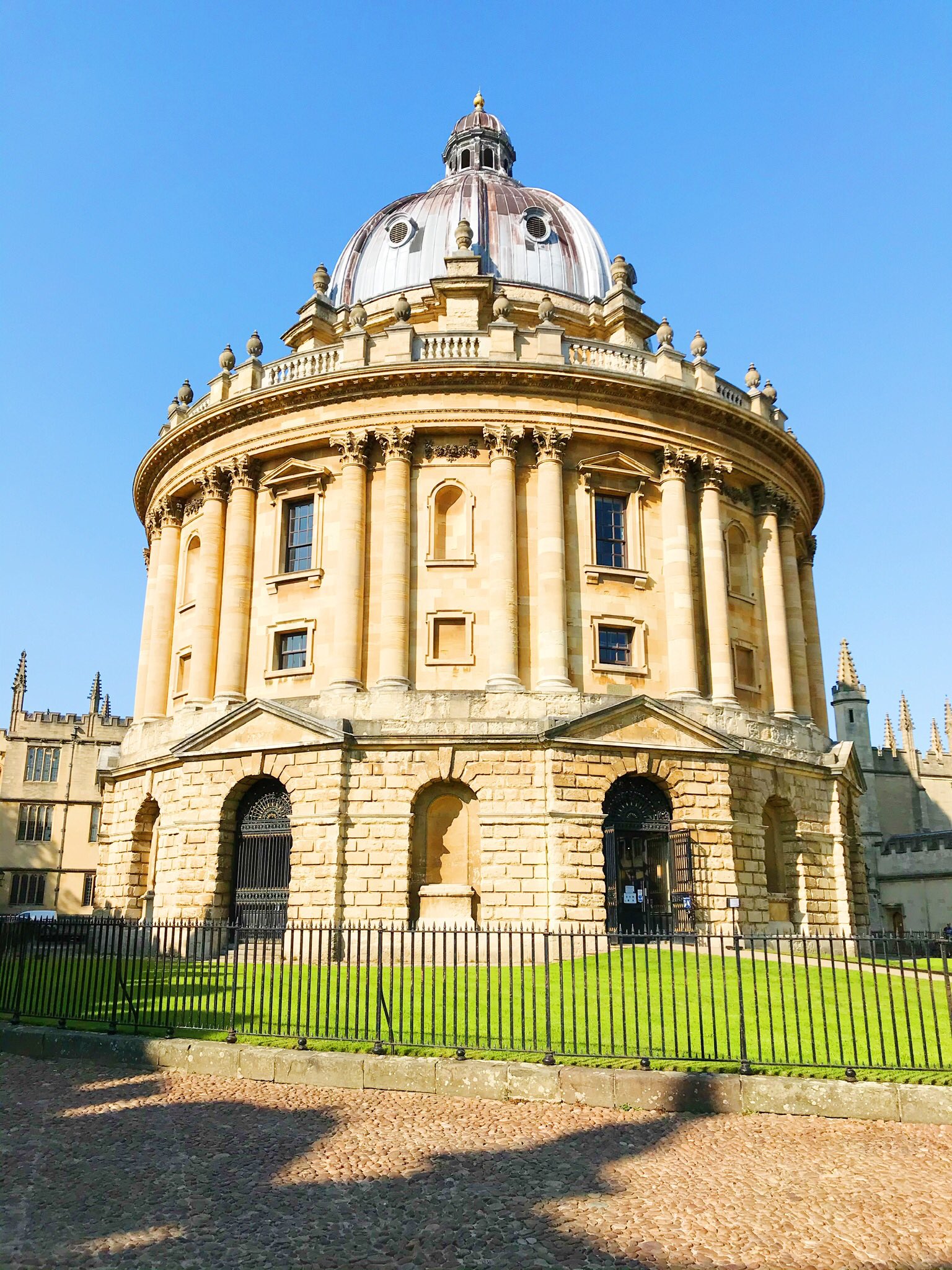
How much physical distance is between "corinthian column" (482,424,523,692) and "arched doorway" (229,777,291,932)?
6.29 meters

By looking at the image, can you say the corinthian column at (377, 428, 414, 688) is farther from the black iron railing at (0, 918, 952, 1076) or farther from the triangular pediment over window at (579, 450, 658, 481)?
the black iron railing at (0, 918, 952, 1076)

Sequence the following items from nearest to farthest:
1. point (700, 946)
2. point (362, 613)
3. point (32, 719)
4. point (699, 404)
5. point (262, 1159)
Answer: point (262, 1159), point (700, 946), point (362, 613), point (699, 404), point (32, 719)

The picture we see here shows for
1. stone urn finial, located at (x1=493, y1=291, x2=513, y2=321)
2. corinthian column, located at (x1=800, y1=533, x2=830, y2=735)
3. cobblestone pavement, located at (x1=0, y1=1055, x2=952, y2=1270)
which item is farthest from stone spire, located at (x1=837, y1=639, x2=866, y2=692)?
cobblestone pavement, located at (x1=0, y1=1055, x2=952, y2=1270)

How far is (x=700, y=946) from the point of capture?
22.7 meters

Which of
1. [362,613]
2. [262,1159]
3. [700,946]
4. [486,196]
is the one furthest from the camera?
[486,196]

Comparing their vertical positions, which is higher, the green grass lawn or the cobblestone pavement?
the green grass lawn

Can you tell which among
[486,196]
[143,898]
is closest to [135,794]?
[143,898]

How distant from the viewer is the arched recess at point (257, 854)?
24.9 m

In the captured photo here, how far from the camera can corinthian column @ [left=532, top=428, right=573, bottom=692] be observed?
83.8ft

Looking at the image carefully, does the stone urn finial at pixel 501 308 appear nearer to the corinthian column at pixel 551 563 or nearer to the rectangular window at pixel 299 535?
the corinthian column at pixel 551 563

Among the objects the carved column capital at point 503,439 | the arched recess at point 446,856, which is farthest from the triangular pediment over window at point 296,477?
the arched recess at point 446,856

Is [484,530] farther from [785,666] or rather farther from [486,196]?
[486,196]

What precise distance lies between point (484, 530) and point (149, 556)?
14.2 metres

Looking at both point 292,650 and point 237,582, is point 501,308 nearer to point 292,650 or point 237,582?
point 237,582
